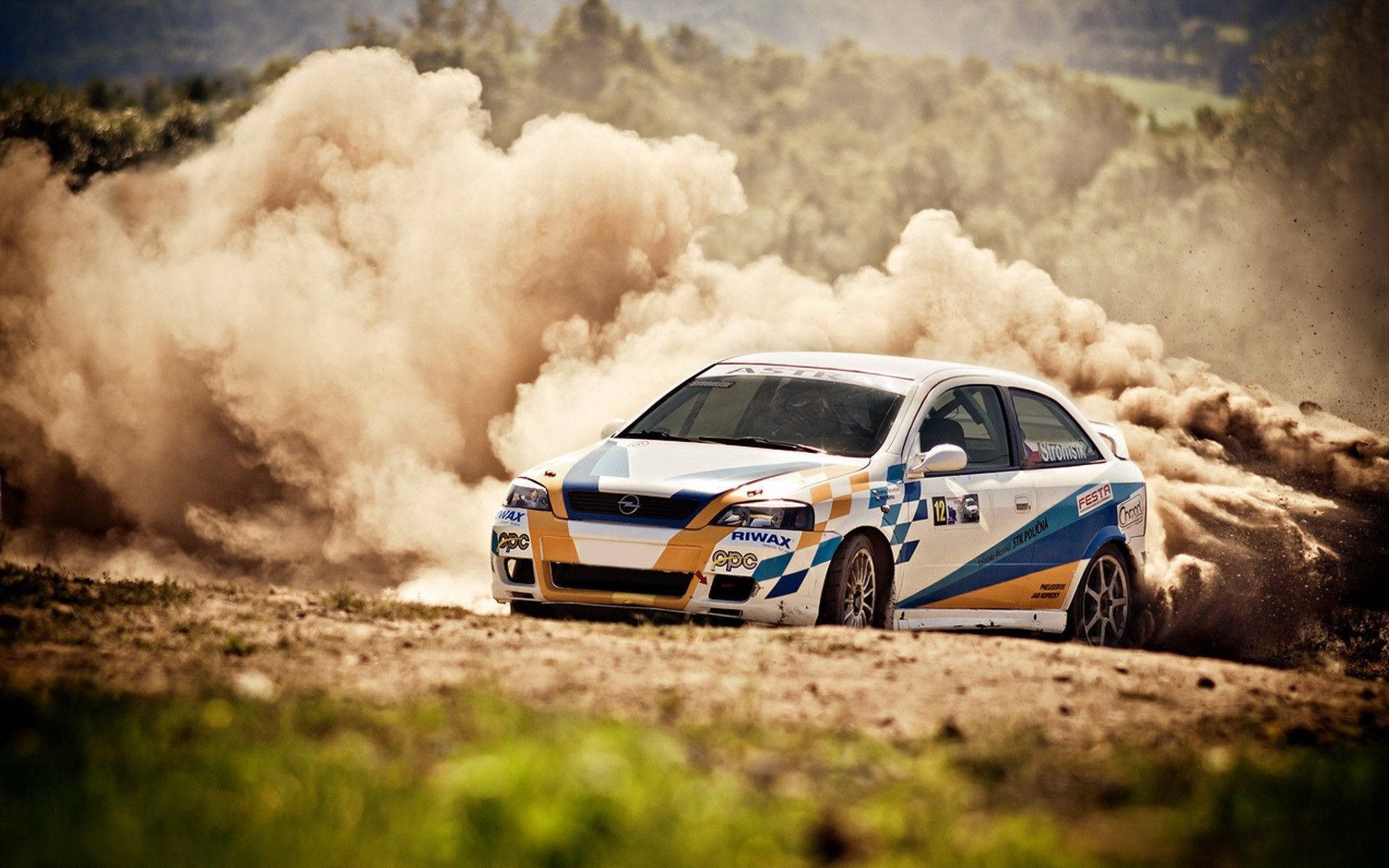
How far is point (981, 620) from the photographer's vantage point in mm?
9375

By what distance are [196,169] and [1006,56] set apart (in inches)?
6164

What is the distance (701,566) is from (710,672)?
1.61 metres

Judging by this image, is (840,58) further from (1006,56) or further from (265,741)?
(265,741)

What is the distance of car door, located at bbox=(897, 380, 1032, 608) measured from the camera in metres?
8.91

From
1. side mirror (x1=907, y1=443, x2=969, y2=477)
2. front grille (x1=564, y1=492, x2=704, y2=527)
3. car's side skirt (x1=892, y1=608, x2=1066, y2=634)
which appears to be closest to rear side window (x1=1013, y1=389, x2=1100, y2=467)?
car's side skirt (x1=892, y1=608, x2=1066, y2=634)

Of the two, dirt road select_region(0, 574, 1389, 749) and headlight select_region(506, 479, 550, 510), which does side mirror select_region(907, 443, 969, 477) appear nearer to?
dirt road select_region(0, 574, 1389, 749)

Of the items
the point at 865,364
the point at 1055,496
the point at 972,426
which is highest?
the point at 865,364

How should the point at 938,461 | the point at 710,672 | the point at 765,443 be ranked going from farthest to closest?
the point at 765,443 < the point at 938,461 < the point at 710,672

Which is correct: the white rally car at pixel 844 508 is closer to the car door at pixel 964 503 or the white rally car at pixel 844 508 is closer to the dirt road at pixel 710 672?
the car door at pixel 964 503

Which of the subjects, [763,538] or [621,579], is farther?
[621,579]

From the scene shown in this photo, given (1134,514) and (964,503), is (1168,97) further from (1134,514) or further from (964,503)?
(964,503)

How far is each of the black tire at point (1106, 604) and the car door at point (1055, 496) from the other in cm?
16

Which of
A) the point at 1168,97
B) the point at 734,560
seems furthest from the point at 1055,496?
the point at 1168,97

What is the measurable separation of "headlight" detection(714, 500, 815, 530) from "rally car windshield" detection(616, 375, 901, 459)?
0.77m
